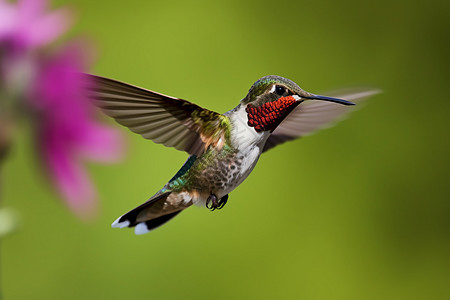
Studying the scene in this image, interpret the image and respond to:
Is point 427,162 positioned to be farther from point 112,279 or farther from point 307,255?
point 112,279

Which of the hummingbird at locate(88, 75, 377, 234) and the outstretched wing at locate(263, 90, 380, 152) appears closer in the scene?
the hummingbird at locate(88, 75, 377, 234)

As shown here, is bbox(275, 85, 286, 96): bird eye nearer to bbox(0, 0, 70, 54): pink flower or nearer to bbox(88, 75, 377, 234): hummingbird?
bbox(88, 75, 377, 234): hummingbird

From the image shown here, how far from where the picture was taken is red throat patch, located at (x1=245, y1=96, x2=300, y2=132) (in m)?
0.47

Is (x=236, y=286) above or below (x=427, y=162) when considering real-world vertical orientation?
below

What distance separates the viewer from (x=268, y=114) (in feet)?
1.57

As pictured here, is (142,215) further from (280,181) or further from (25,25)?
(280,181)

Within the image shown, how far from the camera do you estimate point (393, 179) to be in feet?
5.78

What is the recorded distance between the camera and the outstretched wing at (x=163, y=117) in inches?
15.2

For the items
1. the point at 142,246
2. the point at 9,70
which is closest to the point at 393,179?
the point at 142,246

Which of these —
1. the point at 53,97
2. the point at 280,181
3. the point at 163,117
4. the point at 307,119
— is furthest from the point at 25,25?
the point at 280,181

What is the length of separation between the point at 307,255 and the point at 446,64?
788 millimetres

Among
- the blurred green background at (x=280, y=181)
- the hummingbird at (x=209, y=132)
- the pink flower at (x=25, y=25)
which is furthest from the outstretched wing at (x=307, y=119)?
the blurred green background at (x=280, y=181)

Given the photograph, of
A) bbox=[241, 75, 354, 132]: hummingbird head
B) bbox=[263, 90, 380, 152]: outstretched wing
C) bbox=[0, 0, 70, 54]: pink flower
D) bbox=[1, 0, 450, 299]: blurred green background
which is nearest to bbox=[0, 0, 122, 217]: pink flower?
bbox=[0, 0, 70, 54]: pink flower

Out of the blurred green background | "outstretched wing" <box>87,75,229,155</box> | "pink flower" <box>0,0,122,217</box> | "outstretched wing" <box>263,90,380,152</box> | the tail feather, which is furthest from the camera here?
the blurred green background
